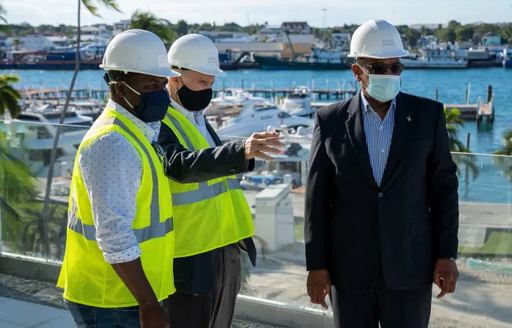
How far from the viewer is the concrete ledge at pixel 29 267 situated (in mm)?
5949

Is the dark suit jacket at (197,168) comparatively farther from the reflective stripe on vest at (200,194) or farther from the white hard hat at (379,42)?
the white hard hat at (379,42)

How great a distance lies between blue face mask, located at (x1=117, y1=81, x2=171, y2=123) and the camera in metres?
2.70

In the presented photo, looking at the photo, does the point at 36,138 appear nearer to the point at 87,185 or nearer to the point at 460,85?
the point at 87,185

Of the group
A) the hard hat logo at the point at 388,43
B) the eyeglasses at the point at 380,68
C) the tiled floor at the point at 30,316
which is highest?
the hard hat logo at the point at 388,43

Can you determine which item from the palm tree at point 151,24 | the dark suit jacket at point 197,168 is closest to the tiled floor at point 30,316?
the dark suit jacket at point 197,168

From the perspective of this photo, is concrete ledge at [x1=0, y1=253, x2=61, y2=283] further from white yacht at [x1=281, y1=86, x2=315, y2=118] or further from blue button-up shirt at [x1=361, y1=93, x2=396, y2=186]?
white yacht at [x1=281, y1=86, x2=315, y2=118]

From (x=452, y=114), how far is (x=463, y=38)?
115972mm

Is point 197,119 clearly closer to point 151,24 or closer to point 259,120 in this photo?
point 151,24

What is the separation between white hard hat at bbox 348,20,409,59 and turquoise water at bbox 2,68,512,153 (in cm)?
5096

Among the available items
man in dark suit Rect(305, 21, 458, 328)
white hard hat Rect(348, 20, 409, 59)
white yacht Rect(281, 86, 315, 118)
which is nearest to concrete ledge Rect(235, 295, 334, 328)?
man in dark suit Rect(305, 21, 458, 328)

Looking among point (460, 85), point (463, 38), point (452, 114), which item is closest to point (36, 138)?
point (452, 114)

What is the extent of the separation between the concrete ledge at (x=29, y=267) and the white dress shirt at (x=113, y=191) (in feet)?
11.7

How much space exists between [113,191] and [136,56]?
1.63 ft

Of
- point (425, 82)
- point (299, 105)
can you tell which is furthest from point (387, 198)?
point (425, 82)
